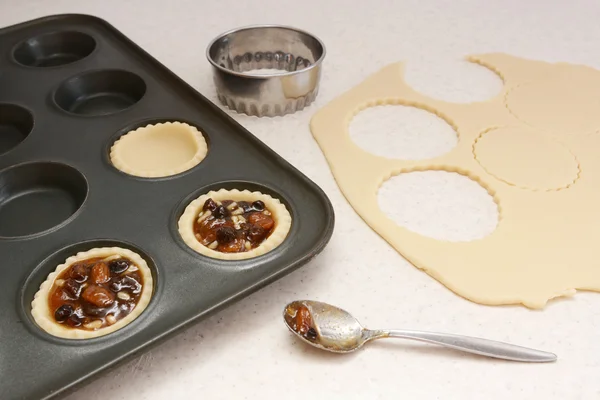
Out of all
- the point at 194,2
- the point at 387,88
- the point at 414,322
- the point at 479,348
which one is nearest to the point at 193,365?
the point at 414,322

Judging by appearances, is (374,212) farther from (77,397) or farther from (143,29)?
(143,29)

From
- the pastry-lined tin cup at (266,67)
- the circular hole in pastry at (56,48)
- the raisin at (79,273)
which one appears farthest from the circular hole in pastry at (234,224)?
the circular hole in pastry at (56,48)

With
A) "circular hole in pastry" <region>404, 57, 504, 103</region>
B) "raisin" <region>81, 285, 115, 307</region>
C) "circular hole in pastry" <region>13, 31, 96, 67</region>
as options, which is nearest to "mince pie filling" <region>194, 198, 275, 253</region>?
"raisin" <region>81, 285, 115, 307</region>

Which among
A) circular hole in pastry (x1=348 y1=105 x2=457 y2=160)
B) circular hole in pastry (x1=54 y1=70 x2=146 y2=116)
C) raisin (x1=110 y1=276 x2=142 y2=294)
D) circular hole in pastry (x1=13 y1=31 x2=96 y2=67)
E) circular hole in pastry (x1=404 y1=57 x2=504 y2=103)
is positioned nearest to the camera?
raisin (x1=110 y1=276 x2=142 y2=294)

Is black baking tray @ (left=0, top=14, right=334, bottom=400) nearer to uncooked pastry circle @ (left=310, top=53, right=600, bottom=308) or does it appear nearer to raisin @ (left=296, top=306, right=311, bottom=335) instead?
raisin @ (left=296, top=306, right=311, bottom=335)

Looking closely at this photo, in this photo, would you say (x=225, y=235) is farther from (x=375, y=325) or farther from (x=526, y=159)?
(x=526, y=159)

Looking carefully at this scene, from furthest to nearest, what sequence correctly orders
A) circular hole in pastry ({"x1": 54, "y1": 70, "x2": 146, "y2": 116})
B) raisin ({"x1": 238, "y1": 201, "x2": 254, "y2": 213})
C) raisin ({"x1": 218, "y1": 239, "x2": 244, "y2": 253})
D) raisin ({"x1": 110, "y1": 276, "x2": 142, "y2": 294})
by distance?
circular hole in pastry ({"x1": 54, "y1": 70, "x2": 146, "y2": 116}) → raisin ({"x1": 238, "y1": 201, "x2": 254, "y2": 213}) → raisin ({"x1": 218, "y1": 239, "x2": 244, "y2": 253}) → raisin ({"x1": 110, "y1": 276, "x2": 142, "y2": 294})
